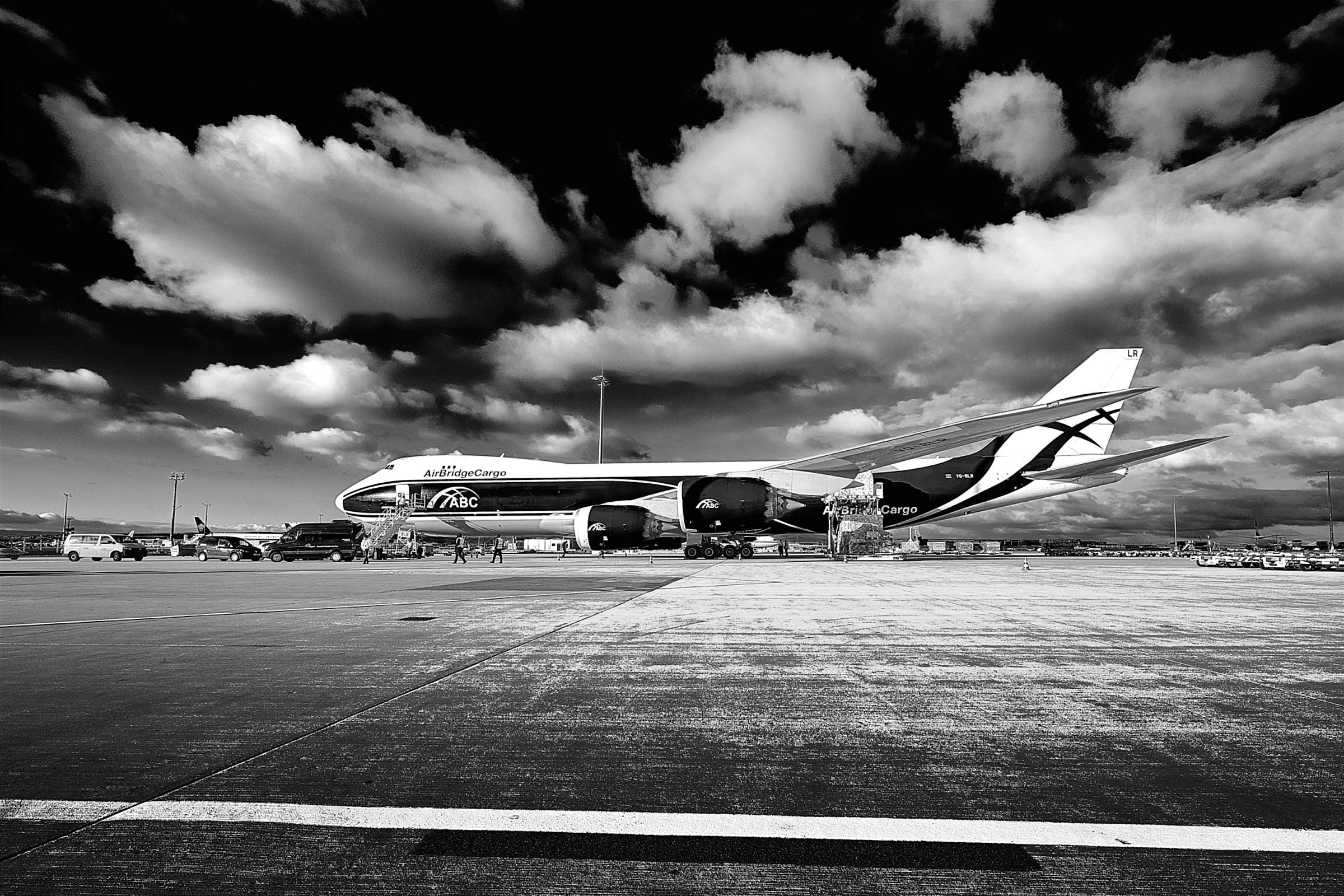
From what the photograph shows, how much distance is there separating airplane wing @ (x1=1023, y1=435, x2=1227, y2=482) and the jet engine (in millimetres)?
13236

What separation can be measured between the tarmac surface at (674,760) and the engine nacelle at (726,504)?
23.5 metres

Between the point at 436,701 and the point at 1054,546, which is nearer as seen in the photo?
the point at 436,701

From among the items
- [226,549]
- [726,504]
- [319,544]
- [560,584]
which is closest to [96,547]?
[226,549]

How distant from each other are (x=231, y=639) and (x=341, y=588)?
9.17 meters

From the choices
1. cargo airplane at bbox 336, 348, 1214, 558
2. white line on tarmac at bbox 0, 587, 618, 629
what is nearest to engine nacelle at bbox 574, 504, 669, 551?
cargo airplane at bbox 336, 348, 1214, 558

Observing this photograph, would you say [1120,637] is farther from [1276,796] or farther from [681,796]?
[681,796]

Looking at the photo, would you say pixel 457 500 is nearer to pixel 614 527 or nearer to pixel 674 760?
pixel 614 527

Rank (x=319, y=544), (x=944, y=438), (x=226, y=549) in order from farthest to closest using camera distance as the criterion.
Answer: (x=226, y=549)
(x=319, y=544)
(x=944, y=438)

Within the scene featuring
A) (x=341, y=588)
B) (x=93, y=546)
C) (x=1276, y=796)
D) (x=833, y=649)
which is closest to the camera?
(x=1276, y=796)

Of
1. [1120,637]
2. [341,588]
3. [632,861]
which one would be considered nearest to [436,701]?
[632,861]

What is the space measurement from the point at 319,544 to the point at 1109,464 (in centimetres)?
4671

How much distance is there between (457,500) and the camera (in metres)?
39.8

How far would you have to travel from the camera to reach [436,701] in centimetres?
510

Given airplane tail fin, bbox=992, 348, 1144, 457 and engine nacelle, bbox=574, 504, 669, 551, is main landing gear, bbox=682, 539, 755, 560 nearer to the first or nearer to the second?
engine nacelle, bbox=574, 504, 669, 551
